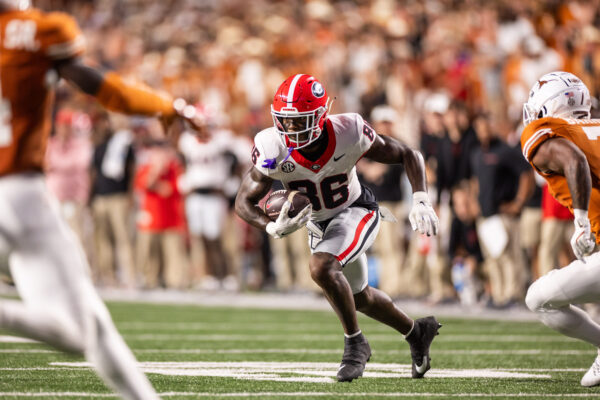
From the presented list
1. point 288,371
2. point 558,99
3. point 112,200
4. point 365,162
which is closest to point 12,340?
point 288,371

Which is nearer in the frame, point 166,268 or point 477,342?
point 477,342

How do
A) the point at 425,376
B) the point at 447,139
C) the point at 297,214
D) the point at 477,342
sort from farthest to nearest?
the point at 447,139 → the point at 477,342 → the point at 425,376 → the point at 297,214

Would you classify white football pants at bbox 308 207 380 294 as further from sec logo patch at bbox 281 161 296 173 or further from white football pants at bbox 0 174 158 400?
white football pants at bbox 0 174 158 400

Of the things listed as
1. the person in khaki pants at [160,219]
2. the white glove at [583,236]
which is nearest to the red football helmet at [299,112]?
the white glove at [583,236]

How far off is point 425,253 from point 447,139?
1.25 m

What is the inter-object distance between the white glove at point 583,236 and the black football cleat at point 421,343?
45.1 inches

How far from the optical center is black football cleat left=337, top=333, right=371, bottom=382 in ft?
17.7

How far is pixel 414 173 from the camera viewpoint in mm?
5707

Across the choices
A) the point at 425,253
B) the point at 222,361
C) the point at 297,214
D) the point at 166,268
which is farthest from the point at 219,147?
the point at 297,214

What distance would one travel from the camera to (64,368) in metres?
5.82

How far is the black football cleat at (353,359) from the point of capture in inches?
212

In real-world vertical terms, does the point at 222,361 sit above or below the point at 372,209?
below

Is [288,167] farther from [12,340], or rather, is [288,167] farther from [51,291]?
[12,340]

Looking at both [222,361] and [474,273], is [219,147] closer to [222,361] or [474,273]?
[474,273]
